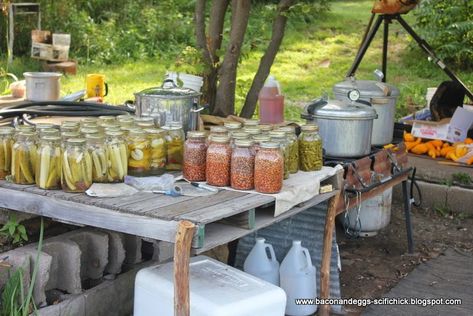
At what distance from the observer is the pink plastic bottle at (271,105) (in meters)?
4.37

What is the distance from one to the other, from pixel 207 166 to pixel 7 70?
25.9 ft

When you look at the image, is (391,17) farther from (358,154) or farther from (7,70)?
(7,70)

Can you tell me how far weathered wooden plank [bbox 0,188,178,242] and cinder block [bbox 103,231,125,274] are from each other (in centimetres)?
55

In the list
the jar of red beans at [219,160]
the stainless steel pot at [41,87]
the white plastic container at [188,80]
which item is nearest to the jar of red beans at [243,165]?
the jar of red beans at [219,160]

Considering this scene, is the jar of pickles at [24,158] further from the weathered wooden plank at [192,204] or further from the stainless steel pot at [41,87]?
the stainless steel pot at [41,87]

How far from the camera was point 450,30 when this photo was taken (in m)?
11.4

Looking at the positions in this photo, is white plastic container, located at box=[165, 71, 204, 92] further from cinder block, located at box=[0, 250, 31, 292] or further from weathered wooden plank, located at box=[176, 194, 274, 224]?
cinder block, located at box=[0, 250, 31, 292]

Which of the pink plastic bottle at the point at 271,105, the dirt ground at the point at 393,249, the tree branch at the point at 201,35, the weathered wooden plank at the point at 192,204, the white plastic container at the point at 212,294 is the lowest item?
the dirt ground at the point at 393,249

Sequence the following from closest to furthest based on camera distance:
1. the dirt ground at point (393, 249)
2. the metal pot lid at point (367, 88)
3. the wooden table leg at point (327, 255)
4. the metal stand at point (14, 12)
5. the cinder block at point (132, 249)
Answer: the cinder block at point (132, 249) → the wooden table leg at point (327, 255) → the metal pot lid at point (367, 88) → the dirt ground at point (393, 249) → the metal stand at point (14, 12)

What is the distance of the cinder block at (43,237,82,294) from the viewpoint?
3340 millimetres

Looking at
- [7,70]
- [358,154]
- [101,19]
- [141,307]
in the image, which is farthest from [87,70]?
[141,307]

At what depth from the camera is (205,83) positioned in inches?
217

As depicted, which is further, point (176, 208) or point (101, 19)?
point (101, 19)

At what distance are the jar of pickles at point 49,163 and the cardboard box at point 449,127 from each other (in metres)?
4.54
